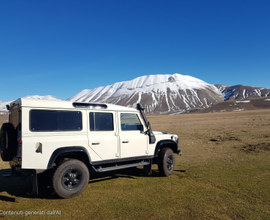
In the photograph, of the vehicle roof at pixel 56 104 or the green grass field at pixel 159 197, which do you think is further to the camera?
the vehicle roof at pixel 56 104

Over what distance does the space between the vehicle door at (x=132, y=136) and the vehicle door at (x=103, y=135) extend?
0.26 meters

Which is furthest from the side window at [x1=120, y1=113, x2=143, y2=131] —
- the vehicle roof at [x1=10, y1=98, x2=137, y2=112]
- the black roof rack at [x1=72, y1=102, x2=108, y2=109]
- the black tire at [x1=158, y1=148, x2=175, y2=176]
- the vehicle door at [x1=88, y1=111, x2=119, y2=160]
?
the black tire at [x1=158, y1=148, x2=175, y2=176]

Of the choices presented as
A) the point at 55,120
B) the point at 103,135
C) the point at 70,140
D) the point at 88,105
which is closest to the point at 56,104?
the point at 55,120

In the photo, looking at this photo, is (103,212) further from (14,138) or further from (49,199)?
(14,138)

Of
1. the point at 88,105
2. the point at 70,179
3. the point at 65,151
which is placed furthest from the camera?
the point at 88,105

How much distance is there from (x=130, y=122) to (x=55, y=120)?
2.33 meters

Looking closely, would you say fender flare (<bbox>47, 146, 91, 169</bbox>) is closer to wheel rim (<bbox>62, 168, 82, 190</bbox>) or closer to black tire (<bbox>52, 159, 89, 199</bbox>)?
black tire (<bbox>52, 159, 89, 199</bbox>)

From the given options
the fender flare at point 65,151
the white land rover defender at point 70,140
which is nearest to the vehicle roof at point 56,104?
the white land rover defender at point 70,140

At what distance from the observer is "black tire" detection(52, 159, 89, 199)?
5.22m

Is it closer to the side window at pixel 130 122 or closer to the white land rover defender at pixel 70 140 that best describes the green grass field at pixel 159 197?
the white land rover defender at pixel 70 140

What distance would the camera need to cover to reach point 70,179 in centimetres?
546

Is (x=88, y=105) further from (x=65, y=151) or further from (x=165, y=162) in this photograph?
(x=165, y=162)

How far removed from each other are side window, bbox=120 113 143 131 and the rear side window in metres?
1.39

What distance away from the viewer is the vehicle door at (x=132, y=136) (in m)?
6.46
